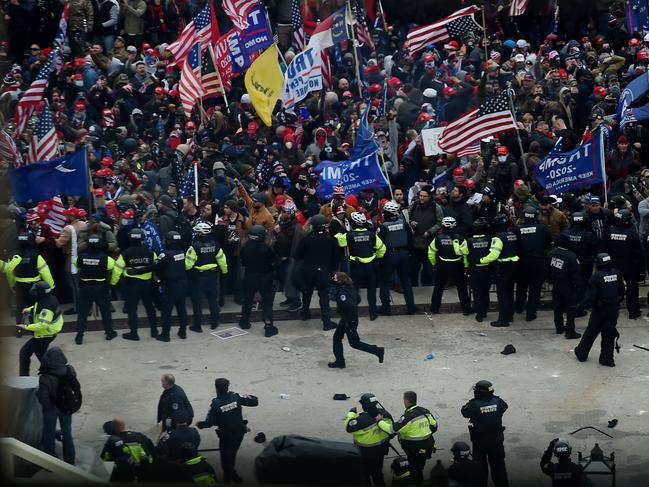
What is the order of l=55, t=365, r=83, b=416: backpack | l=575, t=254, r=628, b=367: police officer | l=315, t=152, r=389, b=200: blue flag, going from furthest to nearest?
l=315, t=152, r=389, b=200: blue flag → l=575, t=254, r=628, b=367: police officer → l=55, t=365, r=83, b=416: backpack

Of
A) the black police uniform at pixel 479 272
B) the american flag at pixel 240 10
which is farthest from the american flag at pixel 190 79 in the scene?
the black police uniform at pixel 479 272

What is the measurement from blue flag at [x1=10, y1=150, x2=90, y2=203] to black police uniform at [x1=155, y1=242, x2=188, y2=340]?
2031 mm

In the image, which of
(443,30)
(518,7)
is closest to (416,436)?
(443,30)

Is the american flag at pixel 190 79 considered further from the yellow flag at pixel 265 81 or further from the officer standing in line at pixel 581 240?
the officer standing in line at pixel 581 240

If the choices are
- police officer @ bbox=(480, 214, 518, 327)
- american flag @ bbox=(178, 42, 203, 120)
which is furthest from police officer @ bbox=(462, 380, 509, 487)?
american flag @ bbox=(178, 42, 203, 120)

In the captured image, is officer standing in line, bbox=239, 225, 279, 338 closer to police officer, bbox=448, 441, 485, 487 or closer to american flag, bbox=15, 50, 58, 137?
american flag, bbox=15, 50, 58, 137

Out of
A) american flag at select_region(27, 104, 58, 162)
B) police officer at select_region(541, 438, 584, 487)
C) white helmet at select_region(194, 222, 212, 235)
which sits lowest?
police officer at select_region(541, 438, 584, 487)

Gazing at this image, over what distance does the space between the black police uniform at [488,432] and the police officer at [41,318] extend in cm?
499

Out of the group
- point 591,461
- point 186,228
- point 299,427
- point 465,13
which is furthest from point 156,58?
point 591,461

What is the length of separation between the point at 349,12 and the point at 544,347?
7.85m

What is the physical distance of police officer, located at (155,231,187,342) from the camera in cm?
1426

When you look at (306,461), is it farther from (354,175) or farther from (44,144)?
(44,144)

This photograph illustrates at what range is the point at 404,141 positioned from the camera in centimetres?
1947

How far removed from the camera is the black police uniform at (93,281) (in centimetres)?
1405
